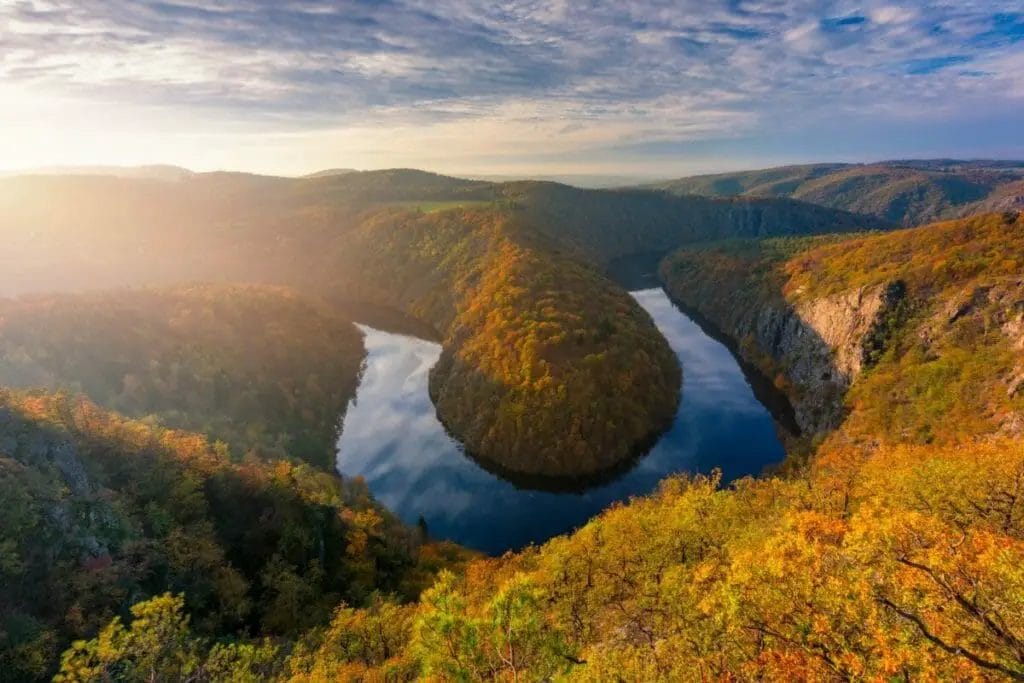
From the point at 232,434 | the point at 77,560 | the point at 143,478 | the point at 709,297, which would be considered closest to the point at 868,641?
the point at 77,560

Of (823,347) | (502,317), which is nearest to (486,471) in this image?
(502,317)

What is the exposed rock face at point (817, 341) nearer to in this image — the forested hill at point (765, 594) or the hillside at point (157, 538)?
the forested hill at point (765, 594)

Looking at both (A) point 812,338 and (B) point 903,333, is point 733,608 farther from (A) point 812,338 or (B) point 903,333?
(A) point 812,338

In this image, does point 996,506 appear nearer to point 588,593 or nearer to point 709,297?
point 588,593

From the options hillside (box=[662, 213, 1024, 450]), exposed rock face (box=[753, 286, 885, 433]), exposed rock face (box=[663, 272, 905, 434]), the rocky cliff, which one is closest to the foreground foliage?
hillside (box=[662, 213, 1024, 450])

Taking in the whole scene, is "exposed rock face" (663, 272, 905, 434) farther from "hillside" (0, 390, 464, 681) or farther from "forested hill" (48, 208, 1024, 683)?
"hillside" (0, 390, 464, 681)

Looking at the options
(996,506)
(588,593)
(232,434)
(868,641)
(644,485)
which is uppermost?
(868,641)

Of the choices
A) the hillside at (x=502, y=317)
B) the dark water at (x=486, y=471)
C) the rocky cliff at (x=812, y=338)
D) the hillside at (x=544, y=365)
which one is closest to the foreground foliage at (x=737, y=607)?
the dark water at (x=486, y=471)
